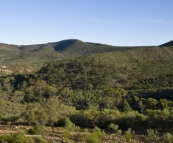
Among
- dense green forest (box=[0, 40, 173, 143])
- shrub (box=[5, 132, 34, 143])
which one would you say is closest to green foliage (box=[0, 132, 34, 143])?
shrub (box=[5, 132, 34, 143])

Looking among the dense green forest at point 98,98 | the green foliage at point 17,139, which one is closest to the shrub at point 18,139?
the green foliage at point 17,139

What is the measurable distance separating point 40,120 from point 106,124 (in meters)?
7.45

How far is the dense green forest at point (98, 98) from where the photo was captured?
90.2 feet

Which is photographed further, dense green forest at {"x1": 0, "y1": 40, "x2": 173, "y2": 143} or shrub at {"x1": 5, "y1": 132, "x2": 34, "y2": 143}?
dense green forest at {"x1": 0, "y1": 40, "x2": 173, "y2": 143}

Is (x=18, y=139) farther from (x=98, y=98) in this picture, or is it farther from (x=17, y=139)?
(x=98, y=98)

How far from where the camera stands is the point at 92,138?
1838cm

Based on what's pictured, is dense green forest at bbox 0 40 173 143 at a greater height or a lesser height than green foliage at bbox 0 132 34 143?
lesser

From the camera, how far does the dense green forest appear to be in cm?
2750

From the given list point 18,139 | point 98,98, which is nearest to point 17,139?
point 18,139

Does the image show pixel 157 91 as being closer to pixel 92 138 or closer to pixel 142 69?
pixel 142 69

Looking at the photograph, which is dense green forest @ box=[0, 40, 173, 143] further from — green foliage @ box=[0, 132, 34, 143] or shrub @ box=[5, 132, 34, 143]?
shrub @ box=[5, 132, 34, 143]

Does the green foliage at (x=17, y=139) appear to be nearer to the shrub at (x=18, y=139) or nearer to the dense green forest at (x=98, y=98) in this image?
the shrub at (x=18, y=139)

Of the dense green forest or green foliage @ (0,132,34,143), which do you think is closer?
green foliage @ (0,132,34,143)

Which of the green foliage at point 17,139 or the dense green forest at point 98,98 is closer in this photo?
the green foliage at point 17,139
